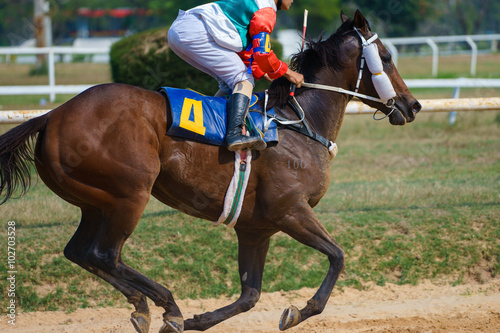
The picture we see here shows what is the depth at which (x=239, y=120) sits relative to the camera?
3664 mm

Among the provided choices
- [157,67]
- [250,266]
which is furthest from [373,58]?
[157,67]

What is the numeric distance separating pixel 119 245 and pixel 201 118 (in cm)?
96

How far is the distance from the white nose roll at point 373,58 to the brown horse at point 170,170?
0.09 m

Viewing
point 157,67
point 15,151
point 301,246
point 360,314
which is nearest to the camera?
point 15,151

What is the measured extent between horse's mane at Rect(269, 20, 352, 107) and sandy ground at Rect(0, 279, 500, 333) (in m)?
1.90

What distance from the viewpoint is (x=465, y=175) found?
769 centimetres

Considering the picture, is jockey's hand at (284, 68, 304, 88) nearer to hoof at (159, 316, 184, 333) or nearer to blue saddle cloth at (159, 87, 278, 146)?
blue saddle cloth at (159, 87, 278, 146)

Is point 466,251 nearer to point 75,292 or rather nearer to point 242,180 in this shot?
point 242,180

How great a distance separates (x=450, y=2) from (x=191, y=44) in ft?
167

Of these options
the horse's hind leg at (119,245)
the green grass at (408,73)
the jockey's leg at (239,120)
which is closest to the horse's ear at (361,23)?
the jockey's leg at (239,120)

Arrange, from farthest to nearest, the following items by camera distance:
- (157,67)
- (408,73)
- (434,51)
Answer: (408,73), (434,51), (157,67)

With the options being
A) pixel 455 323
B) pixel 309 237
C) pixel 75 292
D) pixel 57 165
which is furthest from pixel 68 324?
pixel 455 323

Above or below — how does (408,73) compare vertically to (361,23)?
below

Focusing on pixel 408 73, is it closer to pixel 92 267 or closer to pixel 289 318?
pixel 289 318
